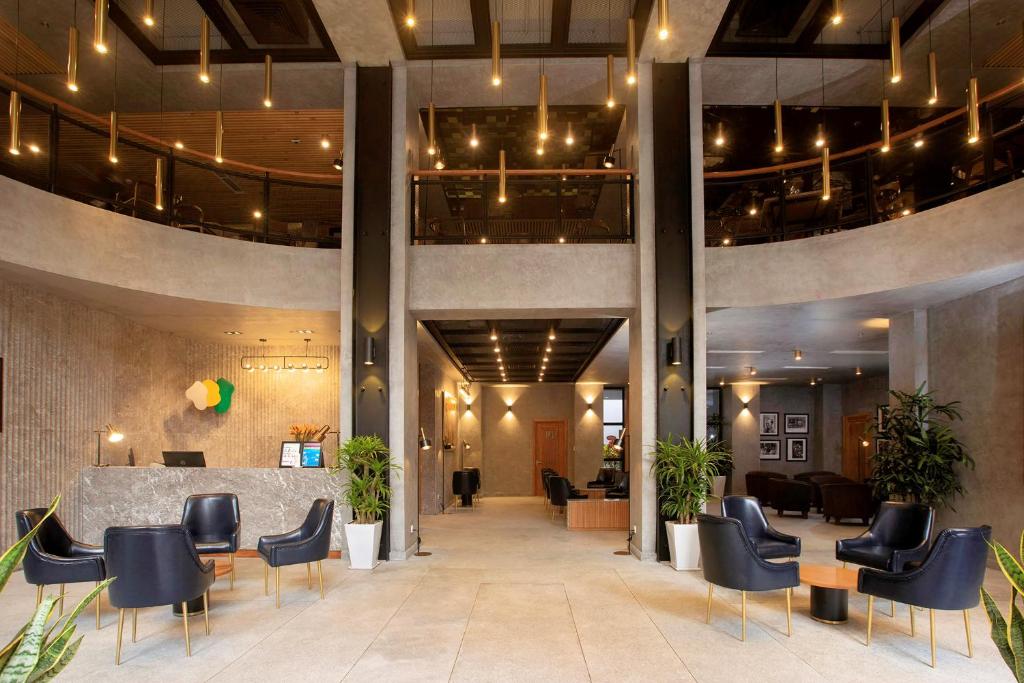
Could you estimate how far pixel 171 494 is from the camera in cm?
873

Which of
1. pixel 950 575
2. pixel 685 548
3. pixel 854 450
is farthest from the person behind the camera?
pixel 854 450

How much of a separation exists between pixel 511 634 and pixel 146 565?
8.69 ft

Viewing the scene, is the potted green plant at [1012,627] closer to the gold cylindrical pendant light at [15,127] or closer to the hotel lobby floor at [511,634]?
the hotel lobby floor at [511,634]

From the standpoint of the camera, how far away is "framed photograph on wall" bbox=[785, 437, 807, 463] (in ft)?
64.0

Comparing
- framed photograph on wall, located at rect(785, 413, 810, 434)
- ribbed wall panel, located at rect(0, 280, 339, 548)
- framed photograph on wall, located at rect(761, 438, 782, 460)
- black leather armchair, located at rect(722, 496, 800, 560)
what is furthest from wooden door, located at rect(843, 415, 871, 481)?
ribbed wall panel, located at rect(0, 280, 339, 548)

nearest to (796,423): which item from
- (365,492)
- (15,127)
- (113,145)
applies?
(365,492)

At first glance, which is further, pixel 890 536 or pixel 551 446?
Answer: pixel 551 446

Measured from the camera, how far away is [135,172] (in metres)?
11.4

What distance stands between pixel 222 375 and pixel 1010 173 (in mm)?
11186

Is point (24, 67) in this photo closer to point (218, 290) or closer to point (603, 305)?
point (218, 290)

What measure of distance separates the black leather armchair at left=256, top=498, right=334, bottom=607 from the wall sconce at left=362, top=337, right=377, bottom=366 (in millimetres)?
2096

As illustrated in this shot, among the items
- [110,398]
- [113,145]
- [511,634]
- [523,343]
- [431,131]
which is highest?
[431,131]

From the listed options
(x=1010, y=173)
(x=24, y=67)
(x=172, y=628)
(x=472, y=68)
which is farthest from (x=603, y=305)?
(x=24, y=67)

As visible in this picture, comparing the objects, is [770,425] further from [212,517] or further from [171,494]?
[212,517]
